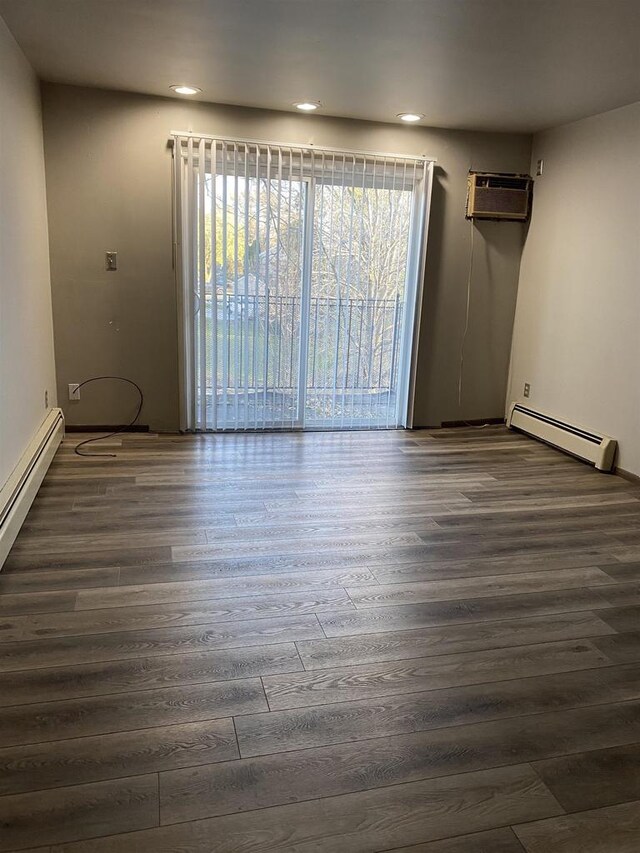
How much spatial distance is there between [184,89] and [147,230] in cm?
95

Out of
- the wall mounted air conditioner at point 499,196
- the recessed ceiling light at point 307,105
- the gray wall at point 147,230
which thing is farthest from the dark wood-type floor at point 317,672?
the recessed ceiling light at point 307,105

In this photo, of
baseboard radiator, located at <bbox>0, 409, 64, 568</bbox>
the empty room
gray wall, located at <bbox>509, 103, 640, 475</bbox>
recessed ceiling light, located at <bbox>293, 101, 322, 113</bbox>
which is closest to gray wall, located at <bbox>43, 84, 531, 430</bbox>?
the empty room

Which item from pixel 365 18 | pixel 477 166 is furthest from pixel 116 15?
pixel 477 166

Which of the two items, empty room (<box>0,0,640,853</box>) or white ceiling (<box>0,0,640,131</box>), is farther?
white ceiling (<box>0,0,640,131</box>)

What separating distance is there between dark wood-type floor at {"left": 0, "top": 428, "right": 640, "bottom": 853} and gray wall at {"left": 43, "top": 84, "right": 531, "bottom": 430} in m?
1.23

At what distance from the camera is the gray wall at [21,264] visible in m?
→ 3.06

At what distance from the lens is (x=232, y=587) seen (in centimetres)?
257

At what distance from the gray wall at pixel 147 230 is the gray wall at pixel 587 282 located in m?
0.33

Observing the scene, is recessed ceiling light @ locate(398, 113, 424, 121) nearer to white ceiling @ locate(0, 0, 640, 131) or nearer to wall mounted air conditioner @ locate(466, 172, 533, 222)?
white ceiling @ locate(0, 0, 640, 131)

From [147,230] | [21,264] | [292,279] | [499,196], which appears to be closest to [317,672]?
[21,264]

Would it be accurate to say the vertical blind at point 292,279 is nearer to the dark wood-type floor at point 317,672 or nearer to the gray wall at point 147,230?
the gray wall at point 147,230

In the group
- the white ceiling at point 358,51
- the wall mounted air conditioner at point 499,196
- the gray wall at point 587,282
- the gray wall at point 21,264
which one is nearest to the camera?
the white ceiling at point 358,51

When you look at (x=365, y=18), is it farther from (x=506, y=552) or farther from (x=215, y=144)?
(x=506, y=552)

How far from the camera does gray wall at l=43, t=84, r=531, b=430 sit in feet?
14.0
